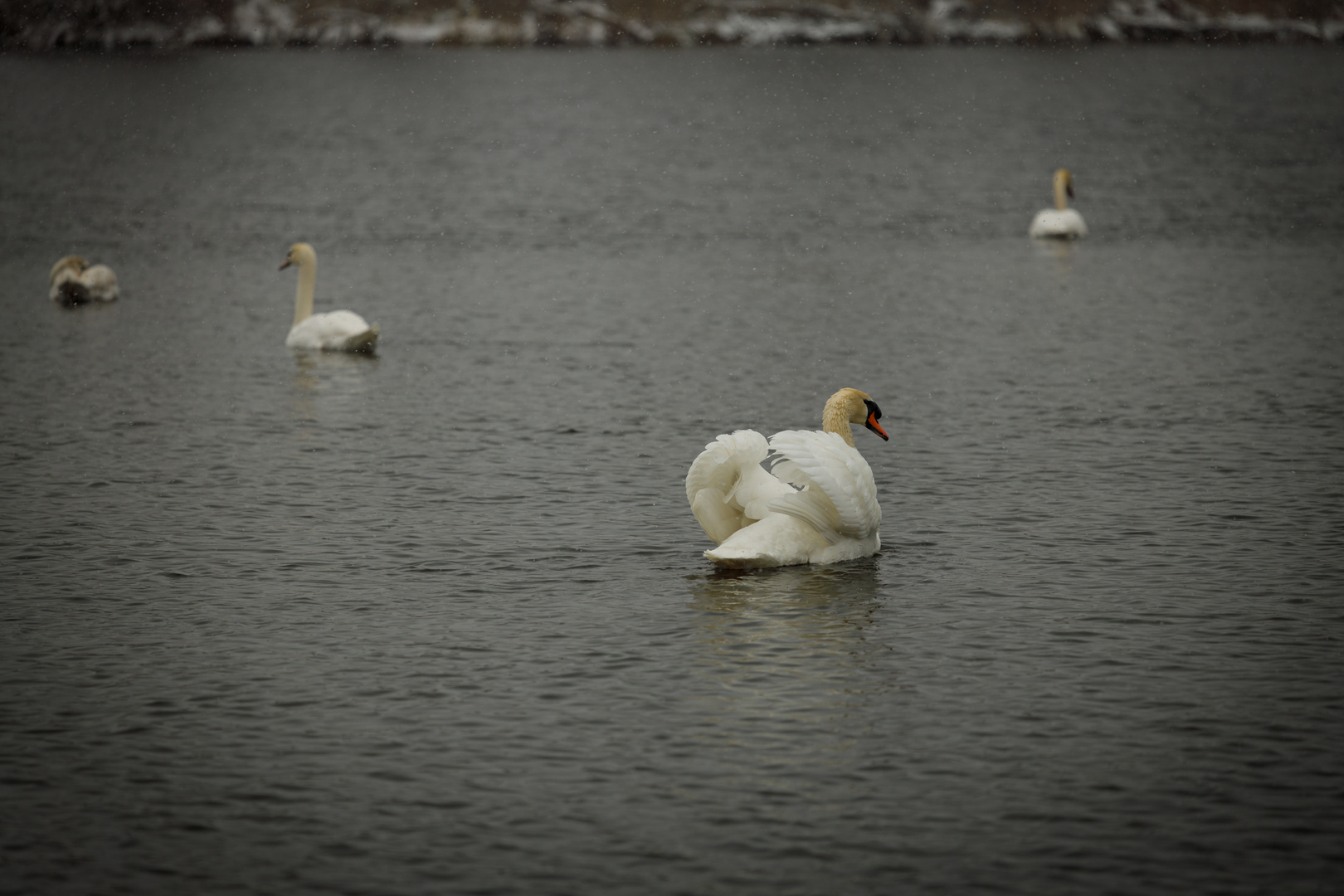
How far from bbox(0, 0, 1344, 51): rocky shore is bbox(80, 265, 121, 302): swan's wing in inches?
5537

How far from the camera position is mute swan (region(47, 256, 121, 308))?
37.4 metres

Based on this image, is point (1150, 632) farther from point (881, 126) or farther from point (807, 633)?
point (881, 126)

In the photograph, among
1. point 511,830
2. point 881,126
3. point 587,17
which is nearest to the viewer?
point 511,830

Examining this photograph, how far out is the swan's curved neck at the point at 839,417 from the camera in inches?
702

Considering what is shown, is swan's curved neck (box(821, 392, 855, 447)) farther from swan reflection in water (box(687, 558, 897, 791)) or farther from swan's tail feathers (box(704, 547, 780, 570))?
swan's tail feathers (box(704, 547, 780, 570))

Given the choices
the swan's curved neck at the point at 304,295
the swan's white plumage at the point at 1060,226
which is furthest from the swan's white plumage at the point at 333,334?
the swan's white plumage at the point at 1060,226

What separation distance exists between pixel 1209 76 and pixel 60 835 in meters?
123

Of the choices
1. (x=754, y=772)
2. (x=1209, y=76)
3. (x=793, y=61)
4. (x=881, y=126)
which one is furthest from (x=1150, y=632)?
(x=793, y=61)

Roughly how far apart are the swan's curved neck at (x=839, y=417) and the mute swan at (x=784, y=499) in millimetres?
441

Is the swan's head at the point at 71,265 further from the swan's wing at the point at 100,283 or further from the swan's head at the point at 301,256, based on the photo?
the swan's head at the point at 301,256

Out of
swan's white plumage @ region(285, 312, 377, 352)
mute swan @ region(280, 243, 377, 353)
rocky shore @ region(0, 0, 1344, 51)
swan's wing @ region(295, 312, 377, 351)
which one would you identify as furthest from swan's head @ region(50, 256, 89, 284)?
rocky shore @ region(0, 0, 1344, 51)

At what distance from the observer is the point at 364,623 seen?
15.9 m

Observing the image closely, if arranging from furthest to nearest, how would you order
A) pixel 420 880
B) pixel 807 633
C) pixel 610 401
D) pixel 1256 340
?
pixel 1256 340, pixel 610 401, pixel 807 633, pixel 420 880

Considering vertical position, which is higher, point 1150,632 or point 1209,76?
point 1209,76
